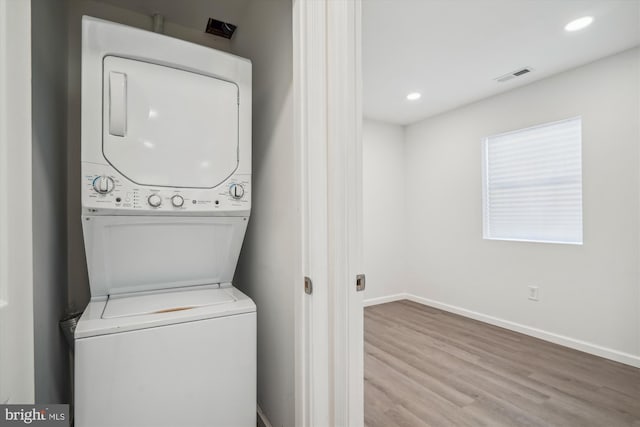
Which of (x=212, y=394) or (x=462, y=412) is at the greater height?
(x=212, y=394)

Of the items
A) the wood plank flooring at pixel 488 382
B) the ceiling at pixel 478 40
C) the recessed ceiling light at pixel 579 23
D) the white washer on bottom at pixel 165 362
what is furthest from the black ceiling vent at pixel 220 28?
the wood plank flooring at pixel 488 382

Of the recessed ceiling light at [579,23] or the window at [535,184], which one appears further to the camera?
the window at [535,184]

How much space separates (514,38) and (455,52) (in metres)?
0.37

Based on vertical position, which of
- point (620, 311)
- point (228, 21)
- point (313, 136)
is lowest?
point (620, 311)

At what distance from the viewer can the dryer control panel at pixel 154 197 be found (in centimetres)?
110

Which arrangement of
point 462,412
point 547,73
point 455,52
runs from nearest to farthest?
point 462,412 < point 455,52 < point 547,73

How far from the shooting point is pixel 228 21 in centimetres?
183

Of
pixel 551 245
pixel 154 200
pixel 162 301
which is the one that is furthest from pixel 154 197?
pixel 551 245

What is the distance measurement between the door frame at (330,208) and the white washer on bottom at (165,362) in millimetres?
295

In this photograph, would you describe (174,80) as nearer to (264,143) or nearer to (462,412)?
(264,143)

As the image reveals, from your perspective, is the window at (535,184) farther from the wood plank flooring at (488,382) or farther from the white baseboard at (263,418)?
the white baseboard at (263,418)

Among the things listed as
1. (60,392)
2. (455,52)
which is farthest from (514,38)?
(60,392)

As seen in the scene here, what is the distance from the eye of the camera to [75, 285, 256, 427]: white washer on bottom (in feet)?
3.30

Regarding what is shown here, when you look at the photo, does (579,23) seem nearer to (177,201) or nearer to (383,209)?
(383,209)
